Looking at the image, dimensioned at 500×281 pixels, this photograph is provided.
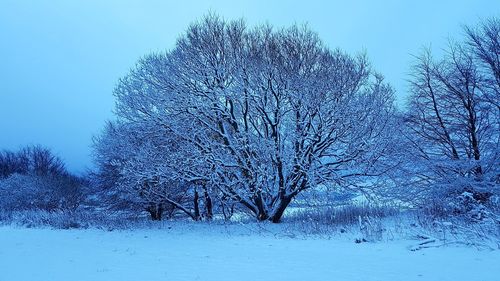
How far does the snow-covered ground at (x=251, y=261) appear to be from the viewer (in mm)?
5531

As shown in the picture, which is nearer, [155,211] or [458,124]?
[458,124]

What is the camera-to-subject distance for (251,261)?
23.1ft

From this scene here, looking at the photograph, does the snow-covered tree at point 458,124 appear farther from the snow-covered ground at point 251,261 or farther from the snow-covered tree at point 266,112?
the snow-covered ground at point 251,261

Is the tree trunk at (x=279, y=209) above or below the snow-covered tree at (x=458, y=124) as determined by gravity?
below

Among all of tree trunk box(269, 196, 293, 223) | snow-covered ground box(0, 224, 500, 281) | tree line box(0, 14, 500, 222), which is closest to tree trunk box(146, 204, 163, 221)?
tree line box(0, 14, 500, 222)

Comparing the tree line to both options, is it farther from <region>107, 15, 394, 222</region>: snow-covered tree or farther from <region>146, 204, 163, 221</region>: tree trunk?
<region>146, 204, 163, 221</region>: tree trunk

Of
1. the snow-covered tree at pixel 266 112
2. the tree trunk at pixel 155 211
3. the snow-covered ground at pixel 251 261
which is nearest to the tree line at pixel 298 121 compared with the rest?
the snow-covered tree at pixel 266 112

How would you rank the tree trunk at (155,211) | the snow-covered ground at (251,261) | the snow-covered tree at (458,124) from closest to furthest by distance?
the snow-covered ground at (251,261), the snow-covered tree at (458,124), the tree trunk at (155,211)

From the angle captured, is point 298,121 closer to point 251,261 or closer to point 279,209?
point 279,209

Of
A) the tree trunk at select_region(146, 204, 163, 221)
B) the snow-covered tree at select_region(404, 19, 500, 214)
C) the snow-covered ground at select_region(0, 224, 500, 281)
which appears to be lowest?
the snow-covered ground at select_region(0, 224, 500, 281)

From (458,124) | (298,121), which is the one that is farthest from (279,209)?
(458,124)

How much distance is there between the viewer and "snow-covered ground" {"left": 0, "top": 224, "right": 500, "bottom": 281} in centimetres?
553

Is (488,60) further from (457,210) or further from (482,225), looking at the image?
(482,225)

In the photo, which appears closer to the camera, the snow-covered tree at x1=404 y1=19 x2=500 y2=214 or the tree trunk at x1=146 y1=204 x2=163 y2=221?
the snow-covered tree at x1=404 y1=19 x2=500 y2=214
